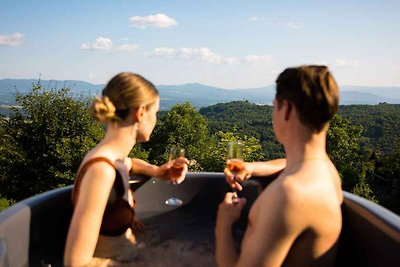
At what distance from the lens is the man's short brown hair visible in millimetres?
1467

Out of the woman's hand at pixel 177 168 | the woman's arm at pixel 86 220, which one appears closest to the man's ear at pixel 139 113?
the woman's arm at pixel 86 220

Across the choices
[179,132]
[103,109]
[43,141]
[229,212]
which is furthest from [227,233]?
[179,132]

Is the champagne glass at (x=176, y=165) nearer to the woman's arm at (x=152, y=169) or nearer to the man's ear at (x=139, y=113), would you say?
the woman's arm at (x=152, y=169)

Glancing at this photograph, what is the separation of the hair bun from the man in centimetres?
83

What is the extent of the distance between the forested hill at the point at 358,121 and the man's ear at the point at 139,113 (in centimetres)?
2330

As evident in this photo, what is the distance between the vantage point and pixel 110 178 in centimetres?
186

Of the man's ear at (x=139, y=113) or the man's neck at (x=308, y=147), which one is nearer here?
the man's neck at (x=308, y=147)

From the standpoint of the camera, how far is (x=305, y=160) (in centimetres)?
155

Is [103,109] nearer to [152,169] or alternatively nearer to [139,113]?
[139,113]

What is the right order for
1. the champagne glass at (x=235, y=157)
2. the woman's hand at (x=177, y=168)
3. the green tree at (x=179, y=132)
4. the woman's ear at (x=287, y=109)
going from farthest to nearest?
the green tree at (x=179, y=132), the woman's hand at (x=177, y=168), the champagne glass at (x=235, y=157), the woman's ear at (x=287, y=109)

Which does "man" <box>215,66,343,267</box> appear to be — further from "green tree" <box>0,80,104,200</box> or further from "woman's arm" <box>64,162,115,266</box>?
"green tree" <box>0,80,104,200</box>

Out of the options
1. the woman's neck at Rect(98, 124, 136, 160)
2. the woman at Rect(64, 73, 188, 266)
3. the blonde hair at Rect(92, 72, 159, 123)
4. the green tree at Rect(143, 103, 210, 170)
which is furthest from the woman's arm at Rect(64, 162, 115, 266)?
the green tree at Rect(143, 103, 210, 170)

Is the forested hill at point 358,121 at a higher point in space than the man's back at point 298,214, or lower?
lower

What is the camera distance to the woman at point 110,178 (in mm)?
1736
